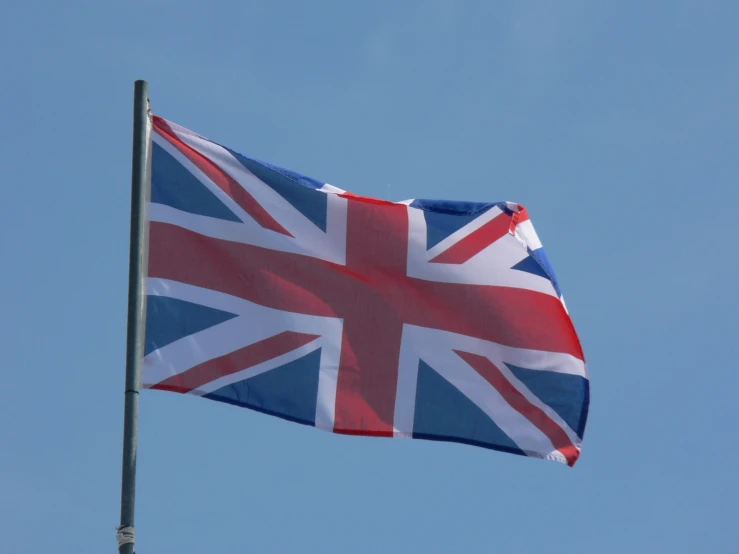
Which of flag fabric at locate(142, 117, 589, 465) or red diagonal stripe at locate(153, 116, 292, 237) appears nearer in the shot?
flag fabric at locate(142, 117, 589, 465)

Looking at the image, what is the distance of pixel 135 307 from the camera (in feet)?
38.2

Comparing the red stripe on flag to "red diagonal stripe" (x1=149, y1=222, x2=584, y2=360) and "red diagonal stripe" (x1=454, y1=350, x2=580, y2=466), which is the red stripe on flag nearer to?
"red diagonal stripe" (x1=149, y1=222, x2=584, y2=360)

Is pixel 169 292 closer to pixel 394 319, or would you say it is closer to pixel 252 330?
pixel 252 330

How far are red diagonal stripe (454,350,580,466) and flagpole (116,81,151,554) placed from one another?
12.0 ft

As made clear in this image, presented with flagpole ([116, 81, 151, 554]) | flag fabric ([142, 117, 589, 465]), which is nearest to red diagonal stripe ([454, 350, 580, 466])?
flag fabric ([142, 117, 589, 465])

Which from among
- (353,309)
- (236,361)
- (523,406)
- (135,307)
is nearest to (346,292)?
(353,309)

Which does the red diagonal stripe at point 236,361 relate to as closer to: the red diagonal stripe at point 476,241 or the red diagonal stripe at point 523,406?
the red diagonal stripe at point 523,406

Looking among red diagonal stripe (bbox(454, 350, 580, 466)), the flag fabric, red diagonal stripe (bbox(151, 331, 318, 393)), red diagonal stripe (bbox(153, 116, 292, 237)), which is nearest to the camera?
red diagonal stripe (bbox(151, 331, 318, 393))

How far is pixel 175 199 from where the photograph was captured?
45.2 feet

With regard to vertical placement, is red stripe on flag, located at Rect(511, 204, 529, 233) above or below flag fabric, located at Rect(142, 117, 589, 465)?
above

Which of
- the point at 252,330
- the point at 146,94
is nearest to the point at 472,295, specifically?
the point at 252,330

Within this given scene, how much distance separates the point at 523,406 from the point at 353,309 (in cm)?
205

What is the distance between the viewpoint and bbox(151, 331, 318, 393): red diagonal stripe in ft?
41.6

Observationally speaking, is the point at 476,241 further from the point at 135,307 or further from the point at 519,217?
the point at 135,307
